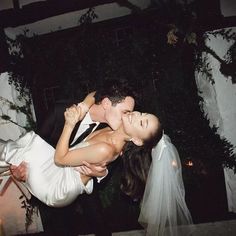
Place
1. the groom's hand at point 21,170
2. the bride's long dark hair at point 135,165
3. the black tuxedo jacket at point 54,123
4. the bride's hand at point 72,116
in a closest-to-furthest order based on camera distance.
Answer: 1. the bride's hand at point 72,116
2. the groom's hand at point 21,170
3. the black tuxedo jacket at point 54,123
4. the bride's long dark hair at point 135,165

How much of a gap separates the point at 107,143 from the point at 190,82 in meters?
2.27

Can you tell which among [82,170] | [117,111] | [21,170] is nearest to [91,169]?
[82,170]

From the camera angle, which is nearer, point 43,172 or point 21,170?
point 21,170

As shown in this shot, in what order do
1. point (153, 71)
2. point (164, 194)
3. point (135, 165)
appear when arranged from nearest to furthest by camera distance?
point (164, 194) → point (135, 165) → point (153, 71)

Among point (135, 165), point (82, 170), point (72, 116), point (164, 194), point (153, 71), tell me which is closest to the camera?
point (72, 116)

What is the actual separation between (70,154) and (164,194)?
150 centimetres

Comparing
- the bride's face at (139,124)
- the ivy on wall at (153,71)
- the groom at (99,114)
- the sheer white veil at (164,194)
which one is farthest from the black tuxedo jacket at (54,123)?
the sheer white veil at (164,194)

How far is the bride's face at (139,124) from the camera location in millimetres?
3424

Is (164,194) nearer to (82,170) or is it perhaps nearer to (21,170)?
(82,170)

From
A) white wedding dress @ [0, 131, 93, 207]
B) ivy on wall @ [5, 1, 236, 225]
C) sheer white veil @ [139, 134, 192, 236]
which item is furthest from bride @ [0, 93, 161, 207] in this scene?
ivy on wall @ [5, 1, 236, 225]

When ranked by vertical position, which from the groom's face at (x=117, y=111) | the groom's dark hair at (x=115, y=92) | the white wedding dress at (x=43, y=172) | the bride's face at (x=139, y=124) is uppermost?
the groom's dark hair at (x=115, y=92)

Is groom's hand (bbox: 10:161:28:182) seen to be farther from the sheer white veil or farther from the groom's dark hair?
the sheer white veil

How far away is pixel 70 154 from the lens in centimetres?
334

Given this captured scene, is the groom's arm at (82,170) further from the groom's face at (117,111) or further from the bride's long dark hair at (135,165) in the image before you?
the bride's long dark hair at (135,165)
